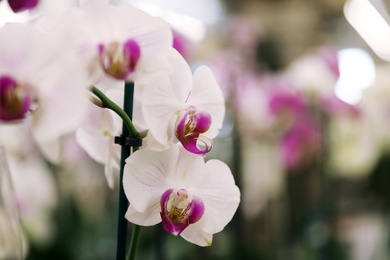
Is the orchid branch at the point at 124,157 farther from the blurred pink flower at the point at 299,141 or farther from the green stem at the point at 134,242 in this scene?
the blurred pink flower at the point at 299,141

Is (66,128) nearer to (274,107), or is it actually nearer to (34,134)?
(34,134)

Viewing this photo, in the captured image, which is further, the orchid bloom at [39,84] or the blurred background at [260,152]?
the blurred background at [260,152]

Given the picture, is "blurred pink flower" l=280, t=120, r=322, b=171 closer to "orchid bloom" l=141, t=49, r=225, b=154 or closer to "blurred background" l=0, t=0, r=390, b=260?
"blurred background" l=0, t=0, r=390, b=260

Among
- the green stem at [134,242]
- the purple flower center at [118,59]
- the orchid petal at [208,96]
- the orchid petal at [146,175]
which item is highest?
the purple flower center at [118,59]

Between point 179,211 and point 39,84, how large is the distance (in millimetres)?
88

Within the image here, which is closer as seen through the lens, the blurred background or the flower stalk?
the flower stalk

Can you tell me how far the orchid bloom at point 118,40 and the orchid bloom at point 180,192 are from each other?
0.04m

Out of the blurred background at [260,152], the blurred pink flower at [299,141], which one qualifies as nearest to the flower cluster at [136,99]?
the blurred background at [260,152]

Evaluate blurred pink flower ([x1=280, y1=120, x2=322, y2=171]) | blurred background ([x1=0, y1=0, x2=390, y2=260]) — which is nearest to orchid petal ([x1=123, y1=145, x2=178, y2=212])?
blurred background ([x1=0, y1=0, x2=390, y2=260])

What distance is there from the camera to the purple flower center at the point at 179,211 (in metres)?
0.27

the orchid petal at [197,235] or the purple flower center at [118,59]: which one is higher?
the purple flower center at [118,59]

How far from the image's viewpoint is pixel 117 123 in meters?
0.30

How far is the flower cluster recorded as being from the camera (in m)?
0.22

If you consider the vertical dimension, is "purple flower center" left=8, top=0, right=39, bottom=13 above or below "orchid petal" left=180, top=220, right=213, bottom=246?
above
